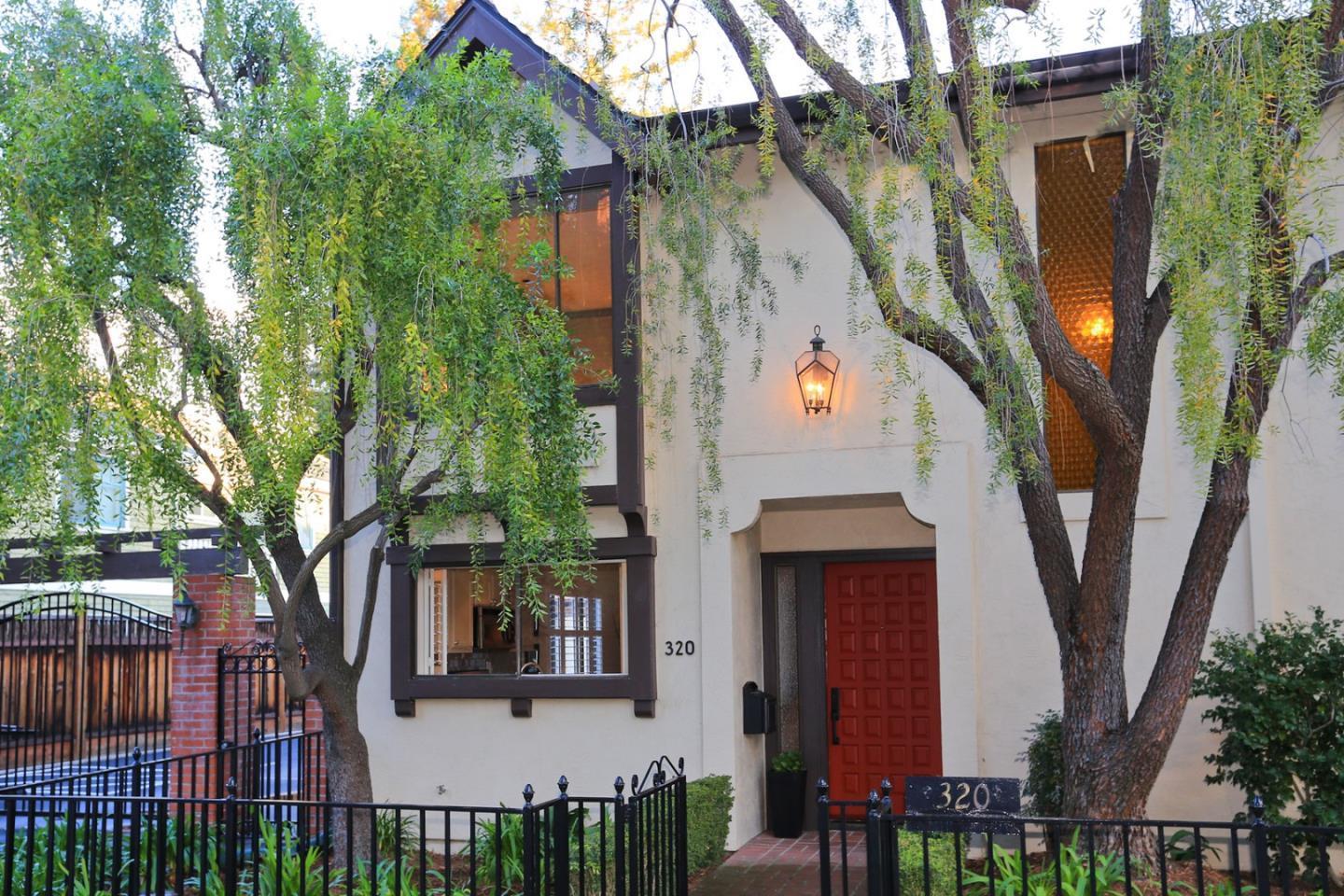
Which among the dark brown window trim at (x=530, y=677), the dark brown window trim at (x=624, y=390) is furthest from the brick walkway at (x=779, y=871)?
the dark brown window trim at (x=624, y=390)

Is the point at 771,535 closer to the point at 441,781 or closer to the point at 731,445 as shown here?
the point at 731,445

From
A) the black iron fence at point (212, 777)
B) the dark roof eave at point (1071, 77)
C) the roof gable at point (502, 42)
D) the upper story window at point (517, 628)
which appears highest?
the roof gable at point (502, 42)

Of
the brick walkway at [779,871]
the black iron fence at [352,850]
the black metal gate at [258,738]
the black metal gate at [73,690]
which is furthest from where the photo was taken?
the black metal gate at [73,690]

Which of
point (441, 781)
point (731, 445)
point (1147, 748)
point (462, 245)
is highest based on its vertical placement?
point (462, 245)

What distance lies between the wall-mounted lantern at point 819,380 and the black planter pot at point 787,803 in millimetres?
3082

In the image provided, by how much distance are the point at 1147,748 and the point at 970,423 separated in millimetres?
3464

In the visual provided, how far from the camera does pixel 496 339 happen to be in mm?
7594

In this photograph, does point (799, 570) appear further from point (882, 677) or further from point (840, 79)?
point (840, 79)

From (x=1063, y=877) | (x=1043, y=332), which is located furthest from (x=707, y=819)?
(x=1043, y=332)

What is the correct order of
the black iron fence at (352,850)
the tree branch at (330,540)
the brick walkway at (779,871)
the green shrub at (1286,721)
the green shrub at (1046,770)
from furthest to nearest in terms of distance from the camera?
1. the brick walkway at (779,871)
2. the green shrub at (1046,770)
3. the tree branch at (330,540)
4. the green shrub at (1286,721)
5. the black iron fence at (352,850)

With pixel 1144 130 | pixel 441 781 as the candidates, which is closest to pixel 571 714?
pixel 441 781

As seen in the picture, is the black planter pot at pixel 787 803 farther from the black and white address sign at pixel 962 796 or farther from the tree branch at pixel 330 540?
the tree branch at pixel 330 540

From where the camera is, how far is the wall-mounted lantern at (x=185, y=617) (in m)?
11.4

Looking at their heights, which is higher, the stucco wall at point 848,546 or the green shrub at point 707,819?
the stucco wall at point 848,546
